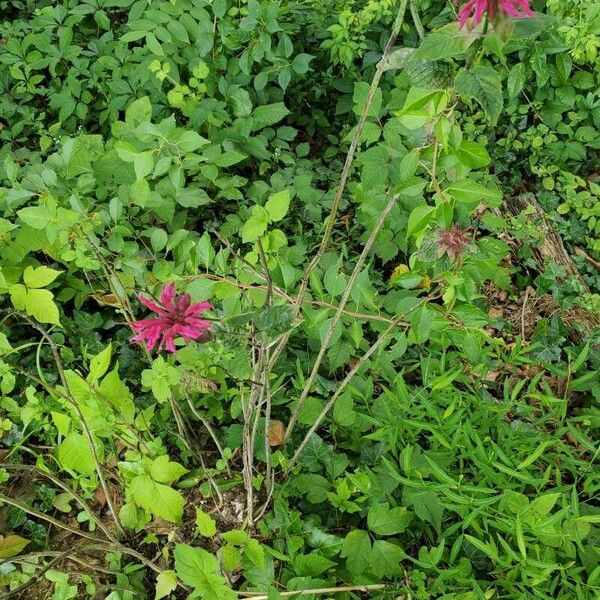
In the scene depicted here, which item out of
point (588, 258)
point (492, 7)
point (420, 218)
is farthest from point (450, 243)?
point (588, 258)

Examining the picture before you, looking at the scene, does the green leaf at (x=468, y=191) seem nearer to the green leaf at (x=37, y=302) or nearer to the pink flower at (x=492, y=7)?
the pink flower at (x=492, y=7)

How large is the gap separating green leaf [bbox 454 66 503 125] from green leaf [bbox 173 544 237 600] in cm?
100

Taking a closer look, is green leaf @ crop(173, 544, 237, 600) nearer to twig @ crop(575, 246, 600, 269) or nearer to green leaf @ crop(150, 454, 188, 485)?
green leaf @ crop(150, 454, 188, 485)

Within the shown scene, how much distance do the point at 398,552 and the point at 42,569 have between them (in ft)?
2.83

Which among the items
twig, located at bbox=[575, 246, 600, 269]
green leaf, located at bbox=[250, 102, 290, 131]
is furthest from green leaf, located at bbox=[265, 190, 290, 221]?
twig, located at bbox=[575, 246, 600, 269]

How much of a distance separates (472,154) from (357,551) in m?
0.99

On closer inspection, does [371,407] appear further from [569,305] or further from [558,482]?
[569,305]

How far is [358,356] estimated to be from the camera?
2.04 meters

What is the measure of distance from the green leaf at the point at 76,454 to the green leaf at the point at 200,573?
0.41 metres

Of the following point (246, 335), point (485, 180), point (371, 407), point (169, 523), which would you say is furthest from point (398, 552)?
point (485, 180)

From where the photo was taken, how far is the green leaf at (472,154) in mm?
1062

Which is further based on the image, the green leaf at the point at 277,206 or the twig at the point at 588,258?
the twig at the point at 588,258

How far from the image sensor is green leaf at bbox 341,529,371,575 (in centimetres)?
150

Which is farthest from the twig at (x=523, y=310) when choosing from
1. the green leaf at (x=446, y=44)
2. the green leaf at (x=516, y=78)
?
the green leaf at (x=446, y=44)
